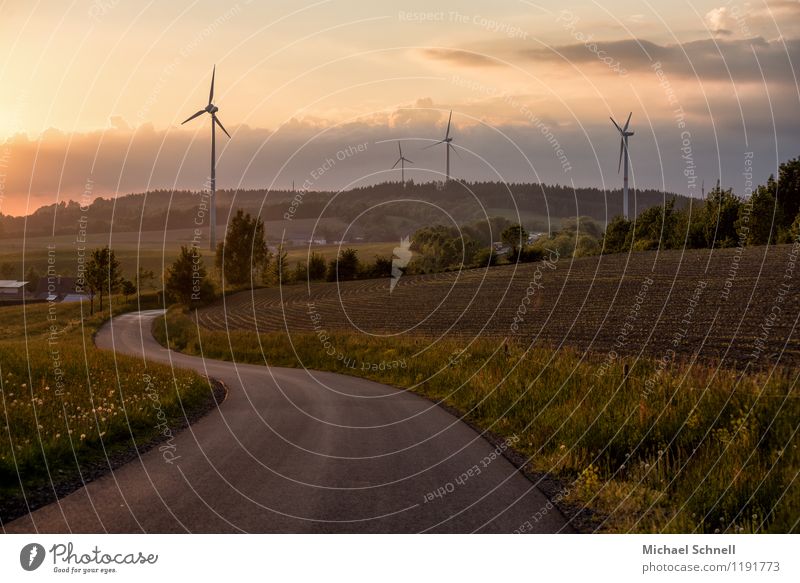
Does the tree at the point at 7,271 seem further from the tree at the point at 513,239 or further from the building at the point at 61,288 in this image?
the tree at the point at 513,239

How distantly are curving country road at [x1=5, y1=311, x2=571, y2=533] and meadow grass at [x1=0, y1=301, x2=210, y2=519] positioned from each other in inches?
36.1

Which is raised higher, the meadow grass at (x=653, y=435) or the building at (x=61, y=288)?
the meadow grass at (x=653, y=435)

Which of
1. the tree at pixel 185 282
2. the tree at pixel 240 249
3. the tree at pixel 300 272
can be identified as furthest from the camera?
the tree at pixel 240 249

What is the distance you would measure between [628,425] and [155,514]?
8440 millimetres

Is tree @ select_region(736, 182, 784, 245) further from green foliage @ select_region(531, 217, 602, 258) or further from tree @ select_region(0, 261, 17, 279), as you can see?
tree @ select_region(0, 261, 17, 279)

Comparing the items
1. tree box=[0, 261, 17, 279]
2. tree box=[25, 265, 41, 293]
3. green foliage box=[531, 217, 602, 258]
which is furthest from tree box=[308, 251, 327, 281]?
tree box=[0, 261, 17, 279]

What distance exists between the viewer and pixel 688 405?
1459 cm

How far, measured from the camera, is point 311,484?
12.6 meters

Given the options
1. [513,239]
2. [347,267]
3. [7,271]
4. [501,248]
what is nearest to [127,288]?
[347,267]

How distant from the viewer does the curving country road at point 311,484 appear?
33.4ft

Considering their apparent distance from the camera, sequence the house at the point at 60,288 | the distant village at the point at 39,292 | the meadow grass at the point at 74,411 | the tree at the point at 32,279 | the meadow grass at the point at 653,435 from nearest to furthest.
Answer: the meadow grass at the point at 653,435 < the meadow grass at the point at 74,411 < the distant village at the point at 39,292 < the house at the point at 60,288 < the tree at the point at 32,279

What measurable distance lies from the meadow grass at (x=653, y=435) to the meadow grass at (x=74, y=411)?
807 centimetres

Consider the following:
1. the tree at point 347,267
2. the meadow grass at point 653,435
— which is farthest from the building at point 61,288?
the meadow grass at point 653,435

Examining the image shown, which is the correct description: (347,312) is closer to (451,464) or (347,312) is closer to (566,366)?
(566,366)
